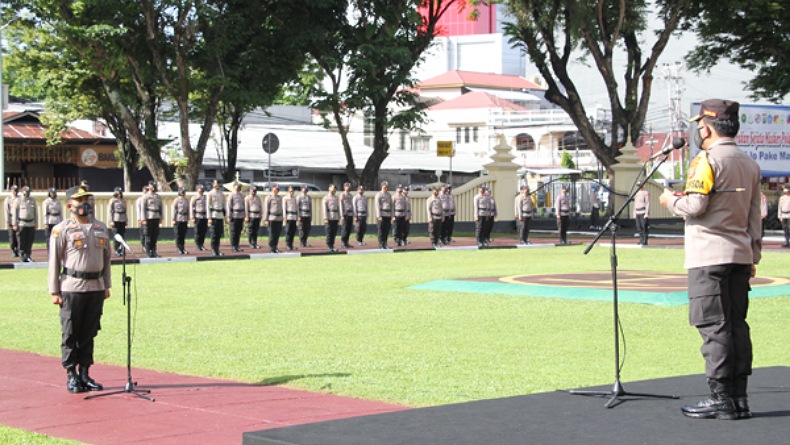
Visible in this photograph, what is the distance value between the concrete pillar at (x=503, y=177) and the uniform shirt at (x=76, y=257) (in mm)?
31386

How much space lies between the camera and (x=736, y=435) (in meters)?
6.29

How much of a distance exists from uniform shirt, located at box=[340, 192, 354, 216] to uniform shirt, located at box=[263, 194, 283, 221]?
2.28 m

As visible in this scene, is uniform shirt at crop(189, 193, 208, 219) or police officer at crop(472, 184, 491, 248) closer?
uniform shirt at crop(189, 193, 208, 219)

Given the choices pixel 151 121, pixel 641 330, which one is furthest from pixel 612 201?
pixel 641 330

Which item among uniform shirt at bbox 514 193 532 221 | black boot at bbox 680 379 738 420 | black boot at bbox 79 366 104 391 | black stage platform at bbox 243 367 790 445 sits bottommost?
black boot at bbox 79 366 104 391

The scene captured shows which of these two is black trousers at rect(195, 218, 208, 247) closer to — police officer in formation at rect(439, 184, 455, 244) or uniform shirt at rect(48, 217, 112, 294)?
police officer in formation at rect(439, 184, 455, 244)

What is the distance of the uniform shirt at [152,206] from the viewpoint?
28.8 m

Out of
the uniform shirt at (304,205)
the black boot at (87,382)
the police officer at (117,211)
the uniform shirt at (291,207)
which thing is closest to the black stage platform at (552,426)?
the black boot at (87,382)

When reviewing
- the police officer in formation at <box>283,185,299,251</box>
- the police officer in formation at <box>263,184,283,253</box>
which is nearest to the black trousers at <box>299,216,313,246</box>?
the police officer in formation at <box>283,185,299,251</box>

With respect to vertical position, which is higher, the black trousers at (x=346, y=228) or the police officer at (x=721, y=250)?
the police officer at (x=721, y=250)

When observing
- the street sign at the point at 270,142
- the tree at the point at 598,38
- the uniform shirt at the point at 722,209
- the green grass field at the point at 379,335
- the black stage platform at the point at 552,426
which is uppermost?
the tree at the point at 598,38

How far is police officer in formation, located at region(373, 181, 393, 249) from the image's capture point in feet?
107

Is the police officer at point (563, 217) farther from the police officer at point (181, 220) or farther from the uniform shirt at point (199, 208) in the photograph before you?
the police officer at point (181, 220)

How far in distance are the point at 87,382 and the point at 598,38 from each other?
3625 cm
